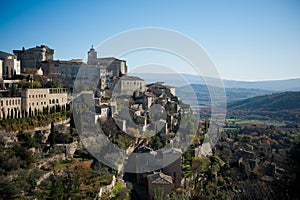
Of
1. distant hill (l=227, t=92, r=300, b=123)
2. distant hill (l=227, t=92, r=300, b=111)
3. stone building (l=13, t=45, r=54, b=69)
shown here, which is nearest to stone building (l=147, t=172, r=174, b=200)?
stone building (l=13, t=45, r=54, b=69)

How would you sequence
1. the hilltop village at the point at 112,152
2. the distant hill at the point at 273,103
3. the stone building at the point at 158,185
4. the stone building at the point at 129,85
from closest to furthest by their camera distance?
the hilltop village at the point at 112,152, the stone building at the point at 158,185, the stone building at the point at 129,85, the distant hill at the point at 273,103

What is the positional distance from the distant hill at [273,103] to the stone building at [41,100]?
38.2 meters

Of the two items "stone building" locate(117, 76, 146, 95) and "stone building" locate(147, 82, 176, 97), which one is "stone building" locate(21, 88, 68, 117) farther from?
"stone building" locate(147, 82, 176, 97)

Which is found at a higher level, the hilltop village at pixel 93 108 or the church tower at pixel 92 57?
the church tower at pixel 92 57

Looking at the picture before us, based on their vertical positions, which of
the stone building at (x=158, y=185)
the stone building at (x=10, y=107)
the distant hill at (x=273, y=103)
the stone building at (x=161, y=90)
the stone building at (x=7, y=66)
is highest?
the stone building at (x=7, y=66)

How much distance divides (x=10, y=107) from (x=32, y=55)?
1380cm

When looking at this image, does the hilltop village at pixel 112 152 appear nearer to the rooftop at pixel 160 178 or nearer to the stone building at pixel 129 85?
the rooftop at pixel 160 178

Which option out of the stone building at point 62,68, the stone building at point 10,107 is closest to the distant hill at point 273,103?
the stone building at point 62,68

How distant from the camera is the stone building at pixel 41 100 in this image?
48.8ft

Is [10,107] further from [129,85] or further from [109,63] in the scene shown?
[109,63]

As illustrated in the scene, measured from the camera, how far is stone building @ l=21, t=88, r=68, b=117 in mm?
14867

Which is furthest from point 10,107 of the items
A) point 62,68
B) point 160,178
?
point 62,68

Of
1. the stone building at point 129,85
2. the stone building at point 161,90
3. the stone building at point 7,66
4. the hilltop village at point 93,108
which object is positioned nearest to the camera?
the hilltop village at point 93,108

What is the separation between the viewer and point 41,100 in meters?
15.9
